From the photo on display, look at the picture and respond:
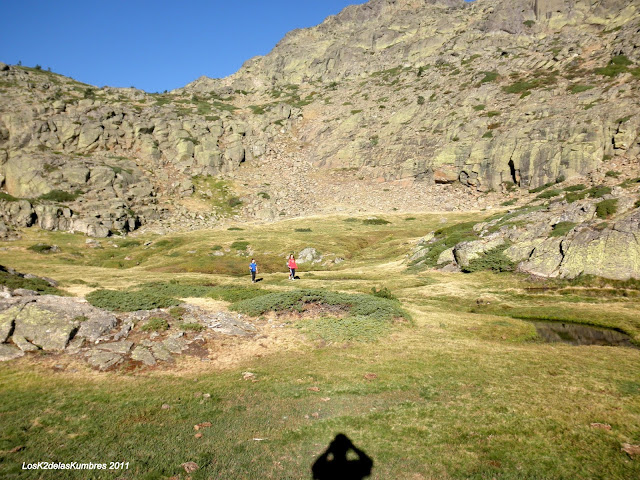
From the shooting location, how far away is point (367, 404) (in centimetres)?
1284

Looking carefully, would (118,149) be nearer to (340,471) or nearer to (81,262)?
(81,262)

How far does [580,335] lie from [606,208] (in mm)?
22860

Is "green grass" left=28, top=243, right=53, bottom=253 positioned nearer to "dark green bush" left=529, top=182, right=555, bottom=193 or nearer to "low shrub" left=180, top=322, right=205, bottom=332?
"low shrub" left=180, top=322, right=205, bottom=332

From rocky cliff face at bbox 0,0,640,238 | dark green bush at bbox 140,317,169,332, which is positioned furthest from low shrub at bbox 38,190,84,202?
dark green bush at bbox 140,317,169,332

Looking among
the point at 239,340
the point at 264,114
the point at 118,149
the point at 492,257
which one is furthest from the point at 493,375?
the point at 264,114

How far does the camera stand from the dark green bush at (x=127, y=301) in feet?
70.1

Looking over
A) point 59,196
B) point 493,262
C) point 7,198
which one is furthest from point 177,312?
point 59,196

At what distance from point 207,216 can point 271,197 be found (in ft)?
68.8

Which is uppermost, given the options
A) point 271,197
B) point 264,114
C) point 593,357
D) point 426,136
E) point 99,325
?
point 264,114

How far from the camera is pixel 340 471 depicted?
9164 mm

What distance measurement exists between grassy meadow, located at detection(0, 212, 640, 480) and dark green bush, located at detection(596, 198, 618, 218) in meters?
14.2

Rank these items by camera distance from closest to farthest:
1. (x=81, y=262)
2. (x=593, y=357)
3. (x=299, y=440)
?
A: (x=299, y=440) < (x=593, y=357) < (x=81, y=262)

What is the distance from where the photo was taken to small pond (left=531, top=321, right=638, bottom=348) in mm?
20000

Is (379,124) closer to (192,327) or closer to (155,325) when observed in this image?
(192,327)
